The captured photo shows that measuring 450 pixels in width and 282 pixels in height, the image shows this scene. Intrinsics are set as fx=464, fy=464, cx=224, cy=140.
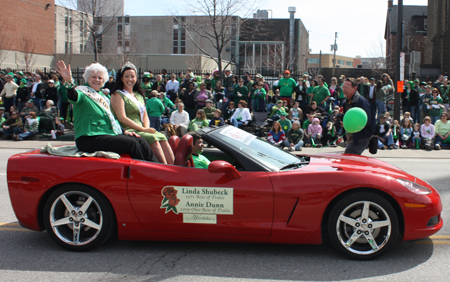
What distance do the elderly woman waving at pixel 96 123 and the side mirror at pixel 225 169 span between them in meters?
0.91

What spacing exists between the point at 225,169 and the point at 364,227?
1.35 m

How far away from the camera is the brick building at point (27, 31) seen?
42.4 meters

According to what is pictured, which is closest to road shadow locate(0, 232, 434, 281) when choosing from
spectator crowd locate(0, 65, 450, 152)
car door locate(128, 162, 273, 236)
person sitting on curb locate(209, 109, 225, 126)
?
car door locate(128, 162, 273, 236)

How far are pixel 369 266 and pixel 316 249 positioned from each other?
58 cm

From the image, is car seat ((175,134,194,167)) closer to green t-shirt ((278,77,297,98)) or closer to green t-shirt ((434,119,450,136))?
green t-shirt ((434,119,450,136))

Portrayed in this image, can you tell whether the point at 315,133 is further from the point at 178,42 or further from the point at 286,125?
the point at 178,42

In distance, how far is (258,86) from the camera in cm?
1739

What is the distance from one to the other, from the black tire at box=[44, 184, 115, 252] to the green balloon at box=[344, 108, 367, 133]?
346 cm

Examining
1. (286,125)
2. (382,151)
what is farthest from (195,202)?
(286,125)

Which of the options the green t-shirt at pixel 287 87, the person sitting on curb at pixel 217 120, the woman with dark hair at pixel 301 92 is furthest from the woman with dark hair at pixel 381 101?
the person sitting on curb at pixel 217 120

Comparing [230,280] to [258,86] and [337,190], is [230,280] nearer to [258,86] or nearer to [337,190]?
[337,190]

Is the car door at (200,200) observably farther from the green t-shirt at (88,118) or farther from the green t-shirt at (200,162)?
the green t-shirt at (88,118)

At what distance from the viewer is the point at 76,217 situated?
175 inches

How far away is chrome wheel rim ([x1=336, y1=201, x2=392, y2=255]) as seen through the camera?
414cm
